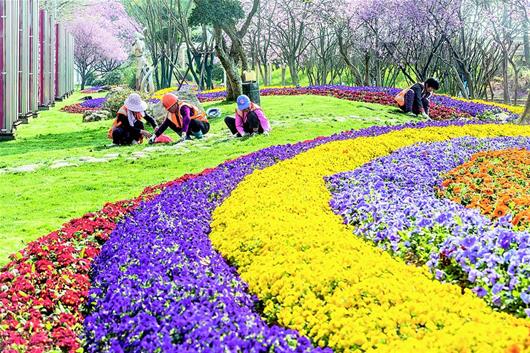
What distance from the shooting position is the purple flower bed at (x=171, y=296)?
4051 millimetres

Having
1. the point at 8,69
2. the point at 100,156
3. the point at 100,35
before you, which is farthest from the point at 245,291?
the point at 100,35

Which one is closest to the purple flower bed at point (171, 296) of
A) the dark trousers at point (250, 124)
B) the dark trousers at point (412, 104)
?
the dark trousers at point (250, 124)

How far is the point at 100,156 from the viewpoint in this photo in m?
12.6

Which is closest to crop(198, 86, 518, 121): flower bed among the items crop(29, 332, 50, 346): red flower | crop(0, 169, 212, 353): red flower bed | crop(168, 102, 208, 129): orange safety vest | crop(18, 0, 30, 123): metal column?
crop(18, 0, 30, 123): metal column

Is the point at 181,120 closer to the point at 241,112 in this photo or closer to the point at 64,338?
the point at 241,112

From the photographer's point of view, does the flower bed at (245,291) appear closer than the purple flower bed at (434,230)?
Yes

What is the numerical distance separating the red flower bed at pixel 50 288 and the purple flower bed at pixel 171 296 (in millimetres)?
139

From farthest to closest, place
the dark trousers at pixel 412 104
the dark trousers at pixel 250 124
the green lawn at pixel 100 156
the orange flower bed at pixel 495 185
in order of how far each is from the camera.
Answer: the dark trousers at pixel 412 104 → the dark trousers at pixel 250 124 → the green lawn at pixel 100 156 → the orange flower bed at pixel 495 185

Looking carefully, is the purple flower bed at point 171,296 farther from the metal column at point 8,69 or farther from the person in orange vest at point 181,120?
the metal column at point 8,69

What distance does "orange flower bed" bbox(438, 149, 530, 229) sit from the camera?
6520mm

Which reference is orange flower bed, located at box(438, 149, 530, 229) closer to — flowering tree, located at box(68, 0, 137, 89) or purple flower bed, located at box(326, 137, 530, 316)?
purple flower bed, located at box(326, 137, 530, 316)

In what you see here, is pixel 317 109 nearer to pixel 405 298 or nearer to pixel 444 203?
pixel 444 203

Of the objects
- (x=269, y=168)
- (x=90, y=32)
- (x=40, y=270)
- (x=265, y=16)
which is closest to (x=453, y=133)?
(x=269, y=168)

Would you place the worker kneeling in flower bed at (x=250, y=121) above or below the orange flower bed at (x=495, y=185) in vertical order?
above
